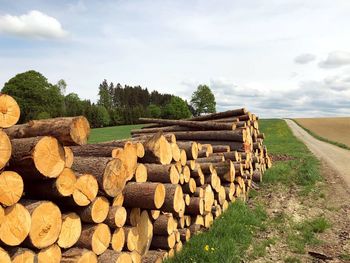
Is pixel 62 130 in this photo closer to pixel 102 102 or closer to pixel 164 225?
pixel 164 225

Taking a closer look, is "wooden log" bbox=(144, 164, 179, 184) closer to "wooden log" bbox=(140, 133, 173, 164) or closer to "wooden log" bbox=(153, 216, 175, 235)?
"wooden log" bbox=(140, 133, 173, 164)

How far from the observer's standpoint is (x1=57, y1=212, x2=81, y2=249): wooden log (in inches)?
169

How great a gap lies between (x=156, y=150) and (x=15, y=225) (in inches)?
127

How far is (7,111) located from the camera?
3.84 meters

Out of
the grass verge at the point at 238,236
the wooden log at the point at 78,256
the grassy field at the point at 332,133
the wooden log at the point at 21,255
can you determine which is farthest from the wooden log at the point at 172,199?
the grassy field at the point at 332,133

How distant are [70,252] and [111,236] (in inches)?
30.4

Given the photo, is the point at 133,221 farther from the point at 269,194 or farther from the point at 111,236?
the point at 269,194

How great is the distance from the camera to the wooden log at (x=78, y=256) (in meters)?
4.26

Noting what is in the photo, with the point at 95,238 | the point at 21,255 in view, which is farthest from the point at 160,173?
the point at 21,255

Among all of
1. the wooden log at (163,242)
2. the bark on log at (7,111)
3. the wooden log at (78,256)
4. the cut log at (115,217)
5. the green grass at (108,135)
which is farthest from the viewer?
the green grass at (108,135)

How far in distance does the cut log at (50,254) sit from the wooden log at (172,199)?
2259 mm

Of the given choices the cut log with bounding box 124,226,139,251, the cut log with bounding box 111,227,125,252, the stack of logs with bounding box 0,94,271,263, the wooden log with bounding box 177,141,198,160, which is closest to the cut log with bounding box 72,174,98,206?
the stack of logs with bounding box 0,94,271,263

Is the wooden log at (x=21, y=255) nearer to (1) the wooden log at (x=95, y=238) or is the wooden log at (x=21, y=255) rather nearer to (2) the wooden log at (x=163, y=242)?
(1) the wooden log at (x=95, y=238)

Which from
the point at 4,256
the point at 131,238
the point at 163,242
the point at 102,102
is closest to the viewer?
the point at 4,256
